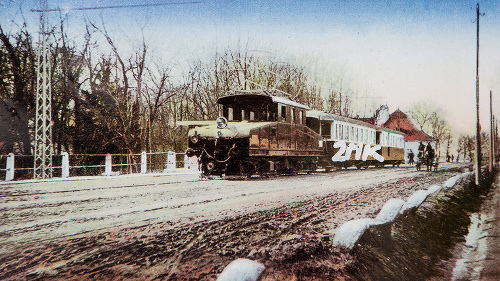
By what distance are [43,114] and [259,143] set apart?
5.48m

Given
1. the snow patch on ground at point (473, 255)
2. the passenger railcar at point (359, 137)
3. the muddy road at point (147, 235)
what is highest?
the passenger railcar at point (359, 137)

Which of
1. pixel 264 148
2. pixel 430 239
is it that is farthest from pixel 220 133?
pixel 430 239

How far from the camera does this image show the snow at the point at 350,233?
2.70 meters

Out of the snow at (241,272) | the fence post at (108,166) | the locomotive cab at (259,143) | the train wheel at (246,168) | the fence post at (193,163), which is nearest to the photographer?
the snow at (241,272)

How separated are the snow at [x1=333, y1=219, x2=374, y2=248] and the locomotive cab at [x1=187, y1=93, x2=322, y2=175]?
3.53 metres

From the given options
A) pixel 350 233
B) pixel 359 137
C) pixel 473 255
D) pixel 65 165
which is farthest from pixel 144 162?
pixel 359 137

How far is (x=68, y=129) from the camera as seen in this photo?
247cm

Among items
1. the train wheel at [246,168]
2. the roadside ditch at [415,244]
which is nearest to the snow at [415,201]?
the roadside ditch at [415,244]

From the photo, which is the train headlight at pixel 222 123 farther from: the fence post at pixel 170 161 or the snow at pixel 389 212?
the snow at pixel 389 212

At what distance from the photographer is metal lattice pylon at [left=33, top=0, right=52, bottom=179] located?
7.47 ft

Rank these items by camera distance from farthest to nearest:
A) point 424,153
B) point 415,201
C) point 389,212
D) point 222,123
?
point 424,153
point 222,123
point 415,201
point 389,212

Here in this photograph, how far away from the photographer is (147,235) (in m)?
2.81

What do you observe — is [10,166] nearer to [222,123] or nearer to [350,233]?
[350,233]

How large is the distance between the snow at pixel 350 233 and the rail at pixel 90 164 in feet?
5.12
